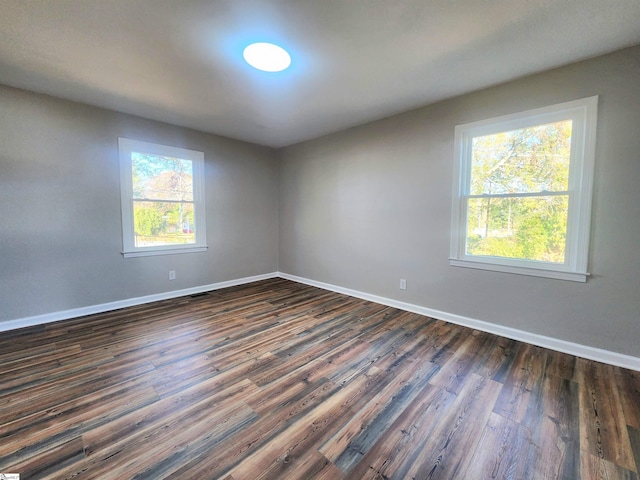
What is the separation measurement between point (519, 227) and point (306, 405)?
261cm

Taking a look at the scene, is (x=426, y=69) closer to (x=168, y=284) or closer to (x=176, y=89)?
(x=176, y=89)

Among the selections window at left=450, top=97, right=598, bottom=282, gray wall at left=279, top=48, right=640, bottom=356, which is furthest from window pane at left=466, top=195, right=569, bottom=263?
gray wall at left=279, top=48, right=640, bottom=356

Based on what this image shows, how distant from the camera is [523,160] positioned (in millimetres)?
2643

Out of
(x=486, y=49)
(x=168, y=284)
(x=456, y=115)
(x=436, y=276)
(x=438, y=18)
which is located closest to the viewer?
(x=438, y=18)

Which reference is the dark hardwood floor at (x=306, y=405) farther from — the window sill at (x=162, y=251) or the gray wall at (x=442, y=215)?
the window sill at (x=162, y=251)

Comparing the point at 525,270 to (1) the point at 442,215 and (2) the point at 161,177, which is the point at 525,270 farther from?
(2) the point at 161,177

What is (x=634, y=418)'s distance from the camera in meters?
1.63

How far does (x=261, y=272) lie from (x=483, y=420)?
414 centimetres

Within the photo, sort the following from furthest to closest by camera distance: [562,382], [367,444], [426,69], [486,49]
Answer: [426,69] < [486,49] < [562,382] < [367,444]

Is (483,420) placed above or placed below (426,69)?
below

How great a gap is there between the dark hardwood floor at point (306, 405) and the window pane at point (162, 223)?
1309 mm

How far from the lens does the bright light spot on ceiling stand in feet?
6.79

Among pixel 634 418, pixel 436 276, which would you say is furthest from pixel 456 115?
pixel 634 418

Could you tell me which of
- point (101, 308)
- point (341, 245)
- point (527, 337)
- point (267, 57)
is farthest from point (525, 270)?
point (101, 308)
